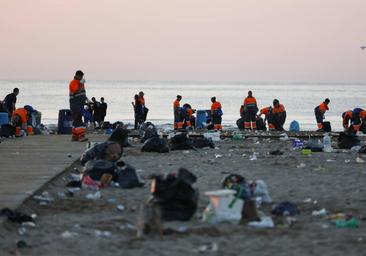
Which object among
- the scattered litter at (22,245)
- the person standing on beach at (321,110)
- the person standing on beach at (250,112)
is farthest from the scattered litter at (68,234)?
the person standing on beach at (321,110)

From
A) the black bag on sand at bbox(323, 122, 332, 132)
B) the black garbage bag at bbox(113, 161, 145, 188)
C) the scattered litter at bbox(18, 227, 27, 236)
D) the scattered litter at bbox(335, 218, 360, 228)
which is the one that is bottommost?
the scattered litter at bbox(18, 227, 27, 236)

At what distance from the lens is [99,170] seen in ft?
43.7

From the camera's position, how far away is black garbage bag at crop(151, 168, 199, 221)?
32.8 feet

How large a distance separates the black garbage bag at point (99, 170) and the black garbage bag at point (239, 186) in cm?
230

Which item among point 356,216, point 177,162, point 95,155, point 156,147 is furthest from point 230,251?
point 156,147

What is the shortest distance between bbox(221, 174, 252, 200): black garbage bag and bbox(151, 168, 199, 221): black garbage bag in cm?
59

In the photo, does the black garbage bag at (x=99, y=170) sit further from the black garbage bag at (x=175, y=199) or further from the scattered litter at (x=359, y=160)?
the scattered litter at (x=359, y=160)

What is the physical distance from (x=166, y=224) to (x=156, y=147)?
10697mm

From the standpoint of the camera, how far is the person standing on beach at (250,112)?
35219 millimetres

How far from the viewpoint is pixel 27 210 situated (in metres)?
10.9

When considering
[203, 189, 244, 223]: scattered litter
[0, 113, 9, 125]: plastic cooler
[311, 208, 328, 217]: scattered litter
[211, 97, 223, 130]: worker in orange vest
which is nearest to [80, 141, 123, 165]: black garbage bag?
[311, 208, 328, 217]: scattered litter

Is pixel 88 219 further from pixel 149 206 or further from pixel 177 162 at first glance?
pixel 177 162

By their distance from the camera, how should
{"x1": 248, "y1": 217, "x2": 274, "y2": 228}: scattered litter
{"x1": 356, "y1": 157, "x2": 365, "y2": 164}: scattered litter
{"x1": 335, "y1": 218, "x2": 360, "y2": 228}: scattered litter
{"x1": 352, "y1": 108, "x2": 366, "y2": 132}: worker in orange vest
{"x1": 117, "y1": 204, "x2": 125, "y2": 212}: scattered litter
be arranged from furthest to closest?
{"x1": 352, "y1": 108, "x2": 366, "y2": 132}: worker in orange vest < {"x1": 356, "y1": 157, "x2": 365, "y2": 164}: scattered litter < {"x1": 117, "y1": 204, "x2": 125, "y2": 212}: scattered litter < {"x1": 335, "y1": 218, "x2": 360, "y2": 228}: scattered litter < {"x1": 248, "y1": 217, "x2": 274, "y2": 228}: scattered litter

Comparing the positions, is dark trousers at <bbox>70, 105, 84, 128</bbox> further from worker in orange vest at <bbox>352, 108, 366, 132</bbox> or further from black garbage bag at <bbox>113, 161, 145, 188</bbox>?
worker in orange vest at <bbox>352, 108, 366, 132</bbox>
